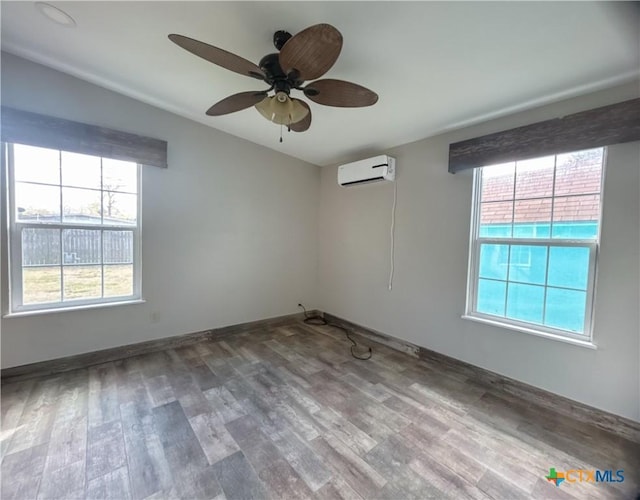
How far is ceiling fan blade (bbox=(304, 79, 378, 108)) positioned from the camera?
160 cm

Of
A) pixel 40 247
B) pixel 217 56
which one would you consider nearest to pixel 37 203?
pixel 40 247

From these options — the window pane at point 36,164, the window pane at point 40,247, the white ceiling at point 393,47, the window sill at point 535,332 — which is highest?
the white ceiling at point 393,47

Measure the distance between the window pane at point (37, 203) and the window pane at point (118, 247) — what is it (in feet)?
1.39

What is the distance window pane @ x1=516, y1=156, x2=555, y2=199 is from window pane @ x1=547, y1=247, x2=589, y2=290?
19.3 inches

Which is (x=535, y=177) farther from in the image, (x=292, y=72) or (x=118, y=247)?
(x=118, y=247)

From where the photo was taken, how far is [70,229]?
8.33 feet

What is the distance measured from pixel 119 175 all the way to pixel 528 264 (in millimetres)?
4099

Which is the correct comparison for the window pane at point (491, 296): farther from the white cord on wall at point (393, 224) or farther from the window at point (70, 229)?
the window at point (70, 229)

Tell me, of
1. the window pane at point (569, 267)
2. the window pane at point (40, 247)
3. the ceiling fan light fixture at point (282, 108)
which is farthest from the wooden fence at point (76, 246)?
the window pane at point (569, 267)

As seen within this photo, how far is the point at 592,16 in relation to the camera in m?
1.40

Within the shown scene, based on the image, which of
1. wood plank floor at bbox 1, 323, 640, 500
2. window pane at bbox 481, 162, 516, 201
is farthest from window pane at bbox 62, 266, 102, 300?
window pane at bbox 481, 162, 516, 201

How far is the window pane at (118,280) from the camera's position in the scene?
2746 mm

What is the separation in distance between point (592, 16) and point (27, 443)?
4115mm

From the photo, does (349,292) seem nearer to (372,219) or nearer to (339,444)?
(372,219)
